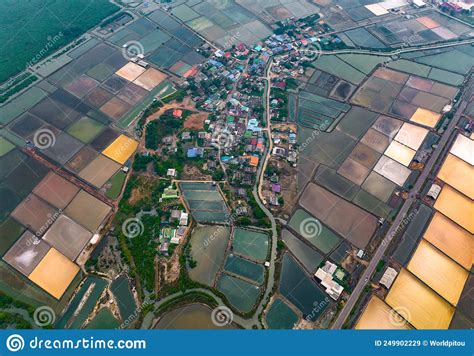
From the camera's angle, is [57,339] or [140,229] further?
[140,229]

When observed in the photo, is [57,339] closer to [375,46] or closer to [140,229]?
[140,229]

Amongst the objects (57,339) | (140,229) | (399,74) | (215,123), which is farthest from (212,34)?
(57,339)

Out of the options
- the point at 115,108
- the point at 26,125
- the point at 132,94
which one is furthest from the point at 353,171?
the point at 26,125

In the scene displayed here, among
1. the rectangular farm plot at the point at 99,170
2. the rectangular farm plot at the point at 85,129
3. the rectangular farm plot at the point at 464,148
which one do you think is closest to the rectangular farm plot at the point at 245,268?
the rectangular farm plot at the point at 99,170

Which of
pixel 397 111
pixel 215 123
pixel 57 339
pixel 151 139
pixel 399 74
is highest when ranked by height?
pixel 399 74

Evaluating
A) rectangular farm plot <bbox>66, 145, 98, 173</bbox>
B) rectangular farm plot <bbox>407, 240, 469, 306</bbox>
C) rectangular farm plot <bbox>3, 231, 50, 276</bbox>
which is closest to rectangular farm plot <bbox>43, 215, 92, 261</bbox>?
rectangular farm plot <bbox>3, 231, 50, 276</bbox>

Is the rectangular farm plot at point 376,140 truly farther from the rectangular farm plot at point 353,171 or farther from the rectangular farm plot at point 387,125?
the rectangular farm plot at point 353,171

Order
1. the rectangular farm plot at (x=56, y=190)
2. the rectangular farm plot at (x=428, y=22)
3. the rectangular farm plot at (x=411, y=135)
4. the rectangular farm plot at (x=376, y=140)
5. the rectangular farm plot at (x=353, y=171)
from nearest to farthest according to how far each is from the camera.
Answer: the rectangular farm plot at (x=56, y=190)
the rectangular farm plot at (x=353, y=171)
the rectangular farm plot at (x=376, y=140)
the rectangular farm plot at (x=411, y=135)
the rectangular farm plot at (x=428, y=22)
